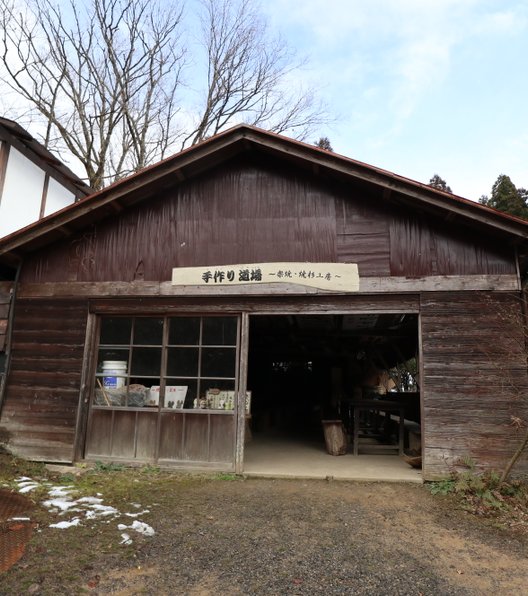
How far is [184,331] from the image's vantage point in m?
7.36

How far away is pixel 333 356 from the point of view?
14.0m

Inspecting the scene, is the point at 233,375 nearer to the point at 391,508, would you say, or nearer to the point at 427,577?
the point at 391,508

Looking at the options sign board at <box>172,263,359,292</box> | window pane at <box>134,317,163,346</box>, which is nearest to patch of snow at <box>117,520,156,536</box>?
window pane at <box>134,317,163,346</box>

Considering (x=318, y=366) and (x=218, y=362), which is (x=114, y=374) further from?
(x=318, y=366)

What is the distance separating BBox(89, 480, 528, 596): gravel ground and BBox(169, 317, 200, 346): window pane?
2.31 meters

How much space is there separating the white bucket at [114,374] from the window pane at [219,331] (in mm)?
1476

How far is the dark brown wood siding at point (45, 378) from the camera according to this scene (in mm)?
7273

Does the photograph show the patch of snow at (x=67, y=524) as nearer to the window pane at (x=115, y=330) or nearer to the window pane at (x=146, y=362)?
the window pane at (x=146, y=362)

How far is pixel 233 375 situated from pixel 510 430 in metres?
4.08

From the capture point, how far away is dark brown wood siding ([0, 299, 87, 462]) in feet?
23.9

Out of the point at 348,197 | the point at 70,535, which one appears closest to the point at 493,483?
the point at 348,197

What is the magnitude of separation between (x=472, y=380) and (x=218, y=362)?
3.83m

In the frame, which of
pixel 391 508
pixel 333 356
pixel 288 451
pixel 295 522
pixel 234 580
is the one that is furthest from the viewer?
pixel 333 356

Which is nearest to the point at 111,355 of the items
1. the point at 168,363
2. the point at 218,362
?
the point at 168,363
